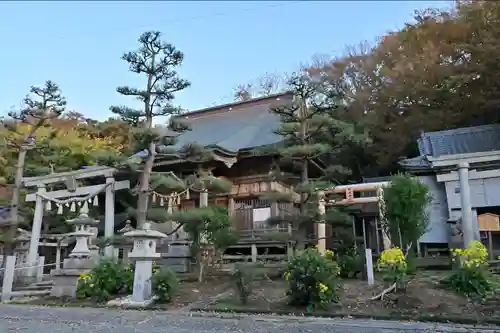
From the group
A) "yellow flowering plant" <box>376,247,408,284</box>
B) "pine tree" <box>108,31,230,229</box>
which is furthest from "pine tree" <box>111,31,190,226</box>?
"yellow flowering plant" <box>376,247,408,284</box>

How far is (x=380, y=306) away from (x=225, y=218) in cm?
498

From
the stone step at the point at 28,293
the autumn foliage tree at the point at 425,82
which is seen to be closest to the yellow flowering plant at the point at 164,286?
the stone step at the point at 28,293

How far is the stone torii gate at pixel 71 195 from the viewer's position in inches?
572

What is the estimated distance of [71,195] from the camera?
51.1 ft

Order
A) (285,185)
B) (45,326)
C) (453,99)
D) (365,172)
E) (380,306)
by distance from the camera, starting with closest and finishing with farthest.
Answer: (45,326) < (380,306) < (285,185) < (453,99) < (365,172)

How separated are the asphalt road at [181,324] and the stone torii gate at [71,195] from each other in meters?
6.31

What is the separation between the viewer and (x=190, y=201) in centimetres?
1664

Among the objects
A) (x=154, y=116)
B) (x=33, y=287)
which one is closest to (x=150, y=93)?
(x=154, y=116)

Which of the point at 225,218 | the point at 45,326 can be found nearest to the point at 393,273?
the point at 225,218

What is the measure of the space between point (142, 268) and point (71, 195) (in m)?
7.48

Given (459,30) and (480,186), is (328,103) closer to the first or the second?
(480,186)

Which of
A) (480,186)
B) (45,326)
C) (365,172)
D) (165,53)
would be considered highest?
(165,53)

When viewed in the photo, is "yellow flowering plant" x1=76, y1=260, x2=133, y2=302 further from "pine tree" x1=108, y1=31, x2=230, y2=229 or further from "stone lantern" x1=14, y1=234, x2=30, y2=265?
"stone lantern" x1=14, y1=234, x2=30, y2=265

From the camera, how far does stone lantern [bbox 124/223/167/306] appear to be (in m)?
9.24
